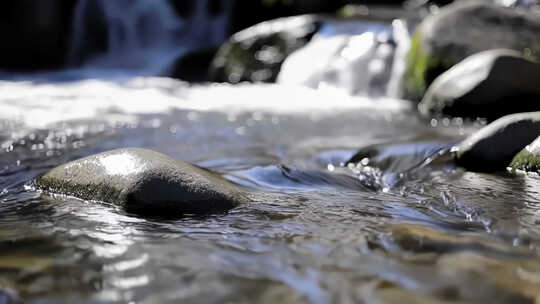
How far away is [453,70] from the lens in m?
6.99

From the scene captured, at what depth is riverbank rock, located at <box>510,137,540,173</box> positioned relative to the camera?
12.7 ft

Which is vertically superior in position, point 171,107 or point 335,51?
point 335,51

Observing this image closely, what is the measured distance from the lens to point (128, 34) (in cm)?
1446

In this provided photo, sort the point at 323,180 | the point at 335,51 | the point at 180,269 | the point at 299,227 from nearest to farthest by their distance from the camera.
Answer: the point at 180,269, the point at 299,227, the point at 323,180, the point at 335,51

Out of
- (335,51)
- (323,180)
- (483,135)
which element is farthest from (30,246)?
(335,51)

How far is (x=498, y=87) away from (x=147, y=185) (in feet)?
16.3

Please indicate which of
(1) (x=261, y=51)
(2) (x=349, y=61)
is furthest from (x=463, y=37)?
(1) (x=261, y=51)

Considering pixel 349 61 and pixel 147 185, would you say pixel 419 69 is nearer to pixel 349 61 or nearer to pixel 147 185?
pixel 349 61

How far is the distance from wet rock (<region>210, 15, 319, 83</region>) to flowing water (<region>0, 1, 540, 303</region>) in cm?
570

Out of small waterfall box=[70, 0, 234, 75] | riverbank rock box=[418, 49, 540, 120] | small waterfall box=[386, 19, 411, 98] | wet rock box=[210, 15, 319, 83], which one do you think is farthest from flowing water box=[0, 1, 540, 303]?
small waterfall box=[70, 0, 234, 75]

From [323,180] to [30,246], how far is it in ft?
6.64

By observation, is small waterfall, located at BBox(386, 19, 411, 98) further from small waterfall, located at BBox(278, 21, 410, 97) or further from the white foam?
the white foam

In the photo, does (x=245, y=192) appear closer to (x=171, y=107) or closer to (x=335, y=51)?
(x=171, y=107)

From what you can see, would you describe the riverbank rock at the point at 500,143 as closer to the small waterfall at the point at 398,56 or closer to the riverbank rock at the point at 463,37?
the riverbank rock at the point at 463,37
